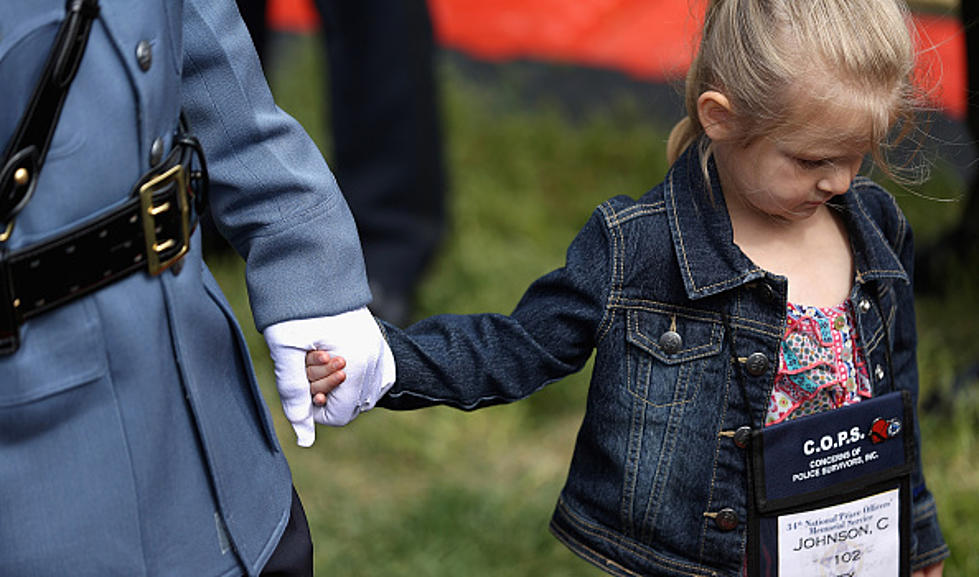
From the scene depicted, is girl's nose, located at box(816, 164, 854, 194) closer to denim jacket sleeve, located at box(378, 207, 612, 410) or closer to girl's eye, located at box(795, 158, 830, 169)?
girl's eye, located at box(795, 158, 830, 169)

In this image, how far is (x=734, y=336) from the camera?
5.25 feet

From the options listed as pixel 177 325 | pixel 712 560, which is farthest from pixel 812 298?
pixel 177 325

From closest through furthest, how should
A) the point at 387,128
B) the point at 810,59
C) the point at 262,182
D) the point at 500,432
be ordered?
the point at 262,182 < the point at 810,59 < the point at 500,432 < the point at 387,128

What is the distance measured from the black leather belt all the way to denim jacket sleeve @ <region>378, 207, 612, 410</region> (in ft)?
1.27

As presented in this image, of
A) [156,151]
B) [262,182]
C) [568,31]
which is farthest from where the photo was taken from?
[568,31]

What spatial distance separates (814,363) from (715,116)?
353 millimetres

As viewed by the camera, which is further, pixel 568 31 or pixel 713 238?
pixel 568 31

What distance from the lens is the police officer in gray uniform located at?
1135 millimetres

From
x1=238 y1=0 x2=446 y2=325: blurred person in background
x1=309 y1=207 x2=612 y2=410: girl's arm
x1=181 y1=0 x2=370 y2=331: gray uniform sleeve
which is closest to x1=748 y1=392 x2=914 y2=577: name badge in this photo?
x1=309 y1=207 x2=612 y2=410: girl's arm

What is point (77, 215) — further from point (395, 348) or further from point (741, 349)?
point (741, 349)

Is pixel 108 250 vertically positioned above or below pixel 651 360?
above

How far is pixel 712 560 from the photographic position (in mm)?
1645

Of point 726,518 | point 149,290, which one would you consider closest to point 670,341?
point 726,518

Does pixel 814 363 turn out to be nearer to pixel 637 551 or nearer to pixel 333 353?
pixel 637 551
